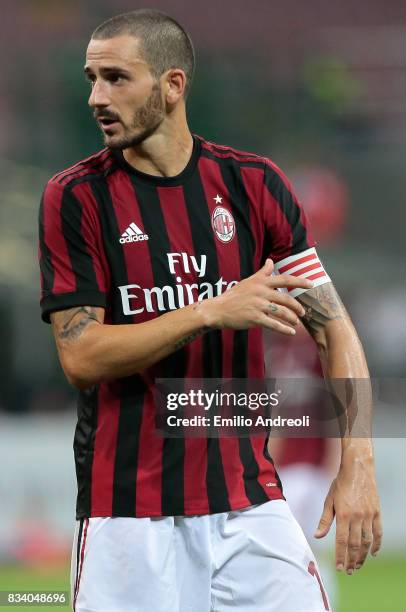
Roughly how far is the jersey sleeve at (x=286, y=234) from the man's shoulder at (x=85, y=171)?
48cm

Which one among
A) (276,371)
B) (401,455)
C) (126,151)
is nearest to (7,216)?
(401,455)

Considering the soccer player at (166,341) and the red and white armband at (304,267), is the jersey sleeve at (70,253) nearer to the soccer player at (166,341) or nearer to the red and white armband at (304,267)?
the soccer player at (166,341)

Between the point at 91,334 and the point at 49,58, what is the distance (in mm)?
9895

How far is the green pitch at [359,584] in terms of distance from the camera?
7492 mm

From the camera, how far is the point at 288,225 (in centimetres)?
361

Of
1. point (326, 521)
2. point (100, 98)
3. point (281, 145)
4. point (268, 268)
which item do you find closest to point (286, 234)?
point (268, 268)

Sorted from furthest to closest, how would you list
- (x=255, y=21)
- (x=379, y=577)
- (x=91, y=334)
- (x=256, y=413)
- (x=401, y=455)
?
(x=255, y=21)
(x=401, y=455)
(x=379, y=577)
(x=256, y=413)
(x=91, y=334)

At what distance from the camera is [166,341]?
10.6 ft

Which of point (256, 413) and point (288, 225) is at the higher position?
point (288, 225)

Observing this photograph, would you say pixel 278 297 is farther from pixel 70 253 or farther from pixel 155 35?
pixel 155 35

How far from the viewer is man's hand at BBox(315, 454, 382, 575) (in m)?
3.27

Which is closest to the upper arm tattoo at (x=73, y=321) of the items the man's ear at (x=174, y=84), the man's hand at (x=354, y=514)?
the man's ear at (x=174, y=84)

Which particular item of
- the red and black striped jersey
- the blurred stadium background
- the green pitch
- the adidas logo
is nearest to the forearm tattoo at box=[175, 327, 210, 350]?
the red and black striped jersey

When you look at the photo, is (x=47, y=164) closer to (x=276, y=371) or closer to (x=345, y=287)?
(x=345, y=287)
